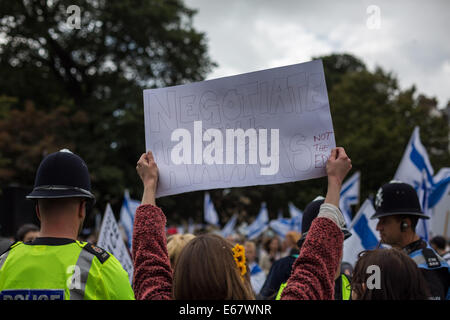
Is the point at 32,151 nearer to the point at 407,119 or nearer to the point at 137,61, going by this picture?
the point at 137,61

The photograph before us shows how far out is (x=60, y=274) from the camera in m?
2.16

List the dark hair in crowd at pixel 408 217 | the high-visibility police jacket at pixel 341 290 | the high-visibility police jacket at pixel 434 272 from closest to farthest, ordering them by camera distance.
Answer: the high-visibility police jacket at pixel 434 272 < the high-visibility police jacket at pixel 341 290 < the dark hair in crowd at pixel 408 217

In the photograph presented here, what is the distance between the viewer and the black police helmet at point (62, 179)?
223 cm

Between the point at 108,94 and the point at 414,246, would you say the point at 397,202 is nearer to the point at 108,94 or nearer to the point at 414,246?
the point at 414,246

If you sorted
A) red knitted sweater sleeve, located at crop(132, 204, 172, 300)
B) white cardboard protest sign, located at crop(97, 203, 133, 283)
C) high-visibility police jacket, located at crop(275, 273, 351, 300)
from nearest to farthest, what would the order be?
red knitted sweater sleeve, located at crop(132, 204, 172, 300)
high-visibility police jacket, located at crop(275, 273, 351, 300)
white cardboard protest sign, located at crop(97, 203, 133, 283)

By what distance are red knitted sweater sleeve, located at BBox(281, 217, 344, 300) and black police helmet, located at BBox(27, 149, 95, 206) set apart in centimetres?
99

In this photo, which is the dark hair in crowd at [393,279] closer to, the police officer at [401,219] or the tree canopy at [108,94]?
the police officer at [401,219]

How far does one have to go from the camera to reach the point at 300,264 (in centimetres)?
193

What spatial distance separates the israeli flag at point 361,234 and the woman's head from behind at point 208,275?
421 centimetres

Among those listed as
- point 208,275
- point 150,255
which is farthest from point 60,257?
point 208,275

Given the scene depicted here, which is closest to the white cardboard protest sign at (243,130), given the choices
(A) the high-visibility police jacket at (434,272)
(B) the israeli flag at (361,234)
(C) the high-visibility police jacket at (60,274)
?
(C) the high-visibility police jacket at (60,274)

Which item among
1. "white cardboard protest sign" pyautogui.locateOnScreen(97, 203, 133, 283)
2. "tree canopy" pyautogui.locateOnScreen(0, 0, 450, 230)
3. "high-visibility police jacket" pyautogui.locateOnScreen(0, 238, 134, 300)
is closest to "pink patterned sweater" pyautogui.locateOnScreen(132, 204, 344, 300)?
"high-visibility police jacket" pyautogui.locateOnScreen(0, 238, 134, 300)

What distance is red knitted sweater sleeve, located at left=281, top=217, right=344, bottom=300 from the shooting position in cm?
184

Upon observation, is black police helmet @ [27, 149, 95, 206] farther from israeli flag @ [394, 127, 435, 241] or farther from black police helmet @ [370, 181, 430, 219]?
israeli flag @ [394, 127, 435, 241]
